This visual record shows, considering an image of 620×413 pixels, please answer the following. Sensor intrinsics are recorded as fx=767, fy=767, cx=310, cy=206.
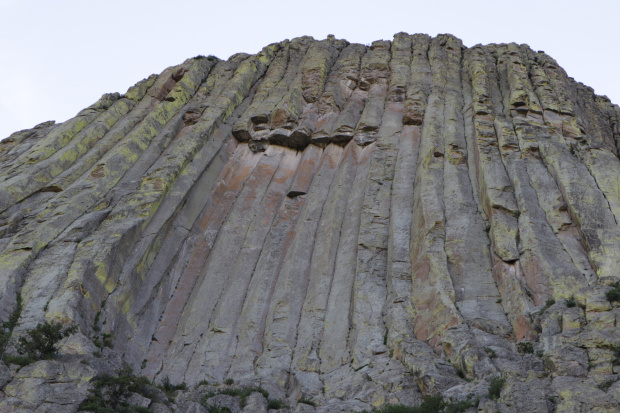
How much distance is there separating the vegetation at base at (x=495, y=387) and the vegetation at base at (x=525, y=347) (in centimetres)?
→ 218

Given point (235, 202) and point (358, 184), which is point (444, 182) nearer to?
point (358, 184)

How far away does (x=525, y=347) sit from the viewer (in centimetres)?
2025

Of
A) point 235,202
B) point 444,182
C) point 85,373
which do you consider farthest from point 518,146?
point 85,373

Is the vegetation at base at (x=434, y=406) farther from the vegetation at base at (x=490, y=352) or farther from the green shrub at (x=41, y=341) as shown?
the green shrub at (x=41, y=341)

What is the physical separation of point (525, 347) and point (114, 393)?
1073 cm

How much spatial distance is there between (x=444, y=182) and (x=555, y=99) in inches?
408

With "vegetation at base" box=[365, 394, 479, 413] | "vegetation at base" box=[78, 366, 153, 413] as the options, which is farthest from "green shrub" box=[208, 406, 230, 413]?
"vegetation at base" box=[365, 394, 479, 413]

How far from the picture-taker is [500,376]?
728 inches

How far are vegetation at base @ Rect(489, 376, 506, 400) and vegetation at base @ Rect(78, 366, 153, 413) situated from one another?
8.42 meters

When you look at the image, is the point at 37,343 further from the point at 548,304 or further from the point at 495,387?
the point at 548,304

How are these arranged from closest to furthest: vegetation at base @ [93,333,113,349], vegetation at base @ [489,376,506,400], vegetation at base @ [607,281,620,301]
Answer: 1. vegetation at base @ [489,376,506,400]
2. vegetation at base @ [607,281,620,301]
3. vegetation at base @ [93,333,113,349]

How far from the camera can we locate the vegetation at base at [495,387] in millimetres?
17781

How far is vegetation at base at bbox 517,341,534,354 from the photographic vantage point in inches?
791

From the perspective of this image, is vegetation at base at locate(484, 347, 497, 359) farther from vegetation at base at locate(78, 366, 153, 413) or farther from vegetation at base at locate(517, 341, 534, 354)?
vegetation at base at locate(78, 366, 153, 413)
